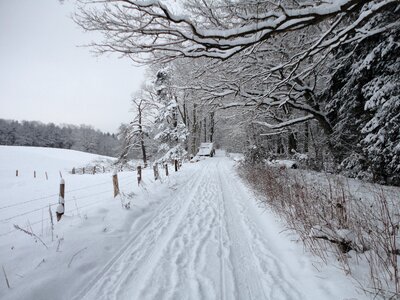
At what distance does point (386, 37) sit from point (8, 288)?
940 cm

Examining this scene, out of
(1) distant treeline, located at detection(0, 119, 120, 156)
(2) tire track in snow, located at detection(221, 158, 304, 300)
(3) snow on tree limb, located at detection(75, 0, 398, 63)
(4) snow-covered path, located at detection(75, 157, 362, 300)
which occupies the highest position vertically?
(1) distant treeline, located at detection(0, 119, 120, 156)

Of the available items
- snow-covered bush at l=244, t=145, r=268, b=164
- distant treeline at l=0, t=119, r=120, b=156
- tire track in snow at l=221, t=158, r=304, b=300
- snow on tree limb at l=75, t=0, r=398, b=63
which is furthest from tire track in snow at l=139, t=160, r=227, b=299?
distant treeline at l=0, t=119, r=120, b=156

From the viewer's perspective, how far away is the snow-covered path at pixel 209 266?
2.22m

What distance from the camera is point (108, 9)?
129 inches

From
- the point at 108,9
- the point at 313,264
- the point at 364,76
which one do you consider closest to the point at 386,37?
the point at 364,76

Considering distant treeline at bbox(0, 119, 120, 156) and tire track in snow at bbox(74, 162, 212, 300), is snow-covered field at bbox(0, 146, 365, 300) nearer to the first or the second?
tire track in snow at bbox(74, 162, 212, 300)

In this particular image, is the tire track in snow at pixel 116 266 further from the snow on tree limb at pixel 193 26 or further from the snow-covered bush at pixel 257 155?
the snow-covered bush at pixel 257 155

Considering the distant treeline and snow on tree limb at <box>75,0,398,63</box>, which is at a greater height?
the distant treeline

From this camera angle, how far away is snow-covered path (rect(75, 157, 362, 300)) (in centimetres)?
222

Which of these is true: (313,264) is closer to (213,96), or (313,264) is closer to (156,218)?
(156,218)

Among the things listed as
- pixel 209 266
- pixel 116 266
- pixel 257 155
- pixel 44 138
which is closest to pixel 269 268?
pixel 209 266

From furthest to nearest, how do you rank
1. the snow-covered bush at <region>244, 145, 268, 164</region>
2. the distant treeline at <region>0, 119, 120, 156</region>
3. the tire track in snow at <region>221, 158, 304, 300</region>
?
the distant treeline at <region>0, 119, 120, 156</region> → the snow-covered bush at <region>244, 145, 268, 164</region> → the tire track in snow at <region>221, 158, 304, 300</region>

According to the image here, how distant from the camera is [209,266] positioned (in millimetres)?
2727

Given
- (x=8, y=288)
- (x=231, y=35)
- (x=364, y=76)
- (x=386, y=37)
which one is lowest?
(x=8, y=288)
